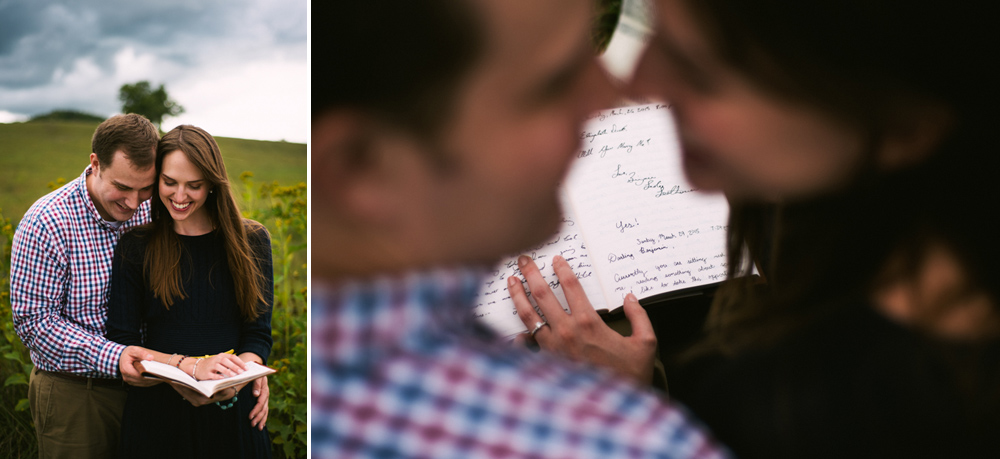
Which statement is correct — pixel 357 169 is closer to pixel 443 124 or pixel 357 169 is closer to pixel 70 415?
pixel 443 124

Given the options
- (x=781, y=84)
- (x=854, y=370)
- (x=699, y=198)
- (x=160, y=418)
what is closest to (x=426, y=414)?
(x=160, y=418)

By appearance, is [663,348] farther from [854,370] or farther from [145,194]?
[145,194]

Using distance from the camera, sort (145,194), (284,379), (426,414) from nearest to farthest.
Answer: (426,414), (145,194), (284,379)

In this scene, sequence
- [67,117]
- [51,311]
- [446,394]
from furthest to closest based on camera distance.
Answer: [67,117] < [51,311] < [446,394]

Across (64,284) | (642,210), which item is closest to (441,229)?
(642,210)

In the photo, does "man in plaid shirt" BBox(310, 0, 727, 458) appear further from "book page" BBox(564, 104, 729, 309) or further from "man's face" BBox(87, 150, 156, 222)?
"man's face" BBox(87, 150, 156, 222)

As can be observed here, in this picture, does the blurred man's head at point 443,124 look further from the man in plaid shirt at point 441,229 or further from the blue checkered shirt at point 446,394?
the blue checkered shirt at point 446,394

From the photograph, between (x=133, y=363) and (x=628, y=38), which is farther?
(x=628, y=38)
